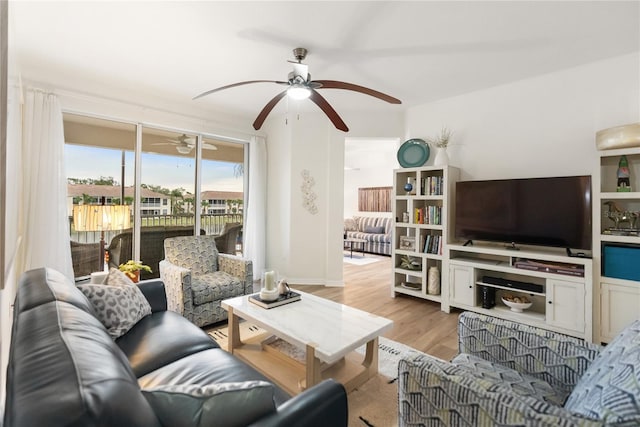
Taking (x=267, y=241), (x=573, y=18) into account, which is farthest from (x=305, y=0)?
(x=267, y=241)

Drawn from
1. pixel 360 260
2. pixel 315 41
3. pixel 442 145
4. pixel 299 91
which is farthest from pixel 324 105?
pixel 360 260

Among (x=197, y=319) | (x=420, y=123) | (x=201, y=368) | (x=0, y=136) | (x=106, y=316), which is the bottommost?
(x=197, y=319)

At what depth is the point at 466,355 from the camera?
5.18 feet

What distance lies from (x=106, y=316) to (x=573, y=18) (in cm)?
372

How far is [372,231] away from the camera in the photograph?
779 centimetres

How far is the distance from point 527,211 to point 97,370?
3.50 meters

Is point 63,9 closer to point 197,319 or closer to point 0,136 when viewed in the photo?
point 0,136

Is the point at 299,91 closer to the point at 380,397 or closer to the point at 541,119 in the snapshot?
the point at 380,397

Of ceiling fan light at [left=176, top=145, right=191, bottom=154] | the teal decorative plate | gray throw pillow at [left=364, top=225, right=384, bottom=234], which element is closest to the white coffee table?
the teal decorative plate

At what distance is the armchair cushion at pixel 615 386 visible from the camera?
0.79m

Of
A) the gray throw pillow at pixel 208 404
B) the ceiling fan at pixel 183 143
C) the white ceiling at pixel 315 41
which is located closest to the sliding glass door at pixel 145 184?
the ceiling fan at pixel 183 143

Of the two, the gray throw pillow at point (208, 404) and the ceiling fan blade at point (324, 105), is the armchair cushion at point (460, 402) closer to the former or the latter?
the gray throw pillow at point (208, 404)

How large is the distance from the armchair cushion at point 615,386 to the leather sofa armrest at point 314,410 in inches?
29.7

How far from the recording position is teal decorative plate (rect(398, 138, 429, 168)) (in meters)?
3.86
